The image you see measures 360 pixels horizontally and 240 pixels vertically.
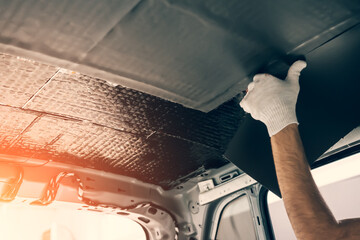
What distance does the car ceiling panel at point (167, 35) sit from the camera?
0.96 meters

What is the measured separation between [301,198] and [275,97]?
455 millimetres

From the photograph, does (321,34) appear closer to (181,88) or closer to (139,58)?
(181,88)

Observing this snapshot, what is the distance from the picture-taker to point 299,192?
47.5 inches

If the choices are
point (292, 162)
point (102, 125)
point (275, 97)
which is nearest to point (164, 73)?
point (275, 97)

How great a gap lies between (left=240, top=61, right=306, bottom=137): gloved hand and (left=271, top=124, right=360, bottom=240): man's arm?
0.05 meters

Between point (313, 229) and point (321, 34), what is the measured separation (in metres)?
Answer: 0.75

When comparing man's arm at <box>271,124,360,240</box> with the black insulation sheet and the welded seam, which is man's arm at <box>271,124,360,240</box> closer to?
the black insulation sheet

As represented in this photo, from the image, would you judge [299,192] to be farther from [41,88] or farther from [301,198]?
[41,88]

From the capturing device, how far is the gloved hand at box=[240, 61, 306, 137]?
1.34 meters

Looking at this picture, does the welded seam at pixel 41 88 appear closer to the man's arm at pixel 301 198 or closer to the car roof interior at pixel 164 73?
the car roof interior at pixel 164 73

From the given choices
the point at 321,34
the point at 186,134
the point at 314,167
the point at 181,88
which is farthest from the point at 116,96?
the point at 314,167

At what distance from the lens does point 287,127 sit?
4.52 feet

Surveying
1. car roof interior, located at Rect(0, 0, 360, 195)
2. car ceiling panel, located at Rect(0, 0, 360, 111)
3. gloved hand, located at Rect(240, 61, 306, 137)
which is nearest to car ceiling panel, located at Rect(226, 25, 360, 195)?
car roof interior, located at Rect(0, 0, 360, 195)

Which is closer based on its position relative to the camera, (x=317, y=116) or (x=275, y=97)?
(x=275, y=97)
